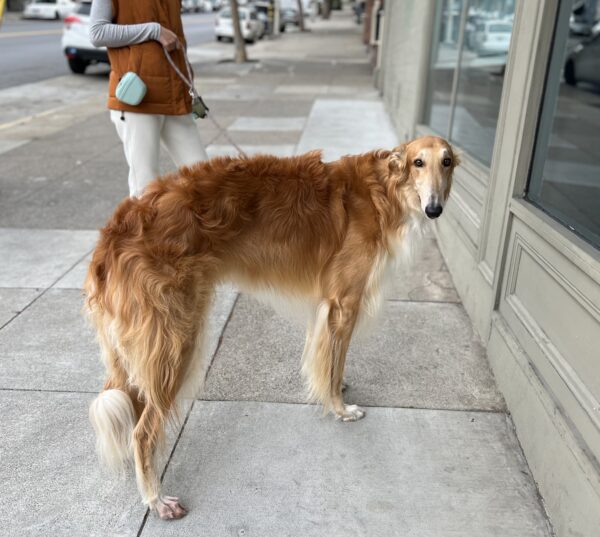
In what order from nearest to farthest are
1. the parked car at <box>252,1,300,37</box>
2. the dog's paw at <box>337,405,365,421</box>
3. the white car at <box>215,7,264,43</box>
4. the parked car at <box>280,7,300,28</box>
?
the dog's paw at <box>337,405,365,421</box>, the white car at <box>215,7,264,43</box>, the parked car at <box>252,1,300,37</box>, the parked car at <box>280,7,300,28</box>

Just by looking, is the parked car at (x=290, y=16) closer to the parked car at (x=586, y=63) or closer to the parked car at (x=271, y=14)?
the parked car at (x=271, y=14)

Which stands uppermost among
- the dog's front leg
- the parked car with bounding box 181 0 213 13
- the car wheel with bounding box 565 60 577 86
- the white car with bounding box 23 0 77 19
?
the parked car with bounding box 181 0 213 13

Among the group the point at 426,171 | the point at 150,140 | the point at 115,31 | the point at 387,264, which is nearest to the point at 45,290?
the point at 150,140

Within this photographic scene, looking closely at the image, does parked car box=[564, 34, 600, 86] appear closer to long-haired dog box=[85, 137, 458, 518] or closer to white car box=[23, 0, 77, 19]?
long-haired dog box=[85, 137, 458, 518]

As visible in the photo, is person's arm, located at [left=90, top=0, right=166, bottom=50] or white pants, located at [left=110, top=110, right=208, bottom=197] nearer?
person's arm, located at [left=90, top=0, right=166, bottom=50]

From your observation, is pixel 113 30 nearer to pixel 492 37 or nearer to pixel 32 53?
pixel 492 37

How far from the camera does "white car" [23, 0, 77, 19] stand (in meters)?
35.8

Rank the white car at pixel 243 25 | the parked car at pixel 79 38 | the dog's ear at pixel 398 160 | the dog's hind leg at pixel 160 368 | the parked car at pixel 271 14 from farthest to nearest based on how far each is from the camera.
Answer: the parked car at pixel 271 14 → the white car at pixel 243 25 → the parked car at pixel 79 38 → the dog's ear at pixel 398 160 → the dog's hind leg at pixel 160 368

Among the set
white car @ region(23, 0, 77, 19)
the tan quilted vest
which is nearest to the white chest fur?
the tan quilted vest

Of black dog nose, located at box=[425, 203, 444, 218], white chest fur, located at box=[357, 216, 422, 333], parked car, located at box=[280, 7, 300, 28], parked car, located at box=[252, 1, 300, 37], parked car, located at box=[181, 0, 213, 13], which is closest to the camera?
black dog nose, located at box=[425, 203, 444, 218]

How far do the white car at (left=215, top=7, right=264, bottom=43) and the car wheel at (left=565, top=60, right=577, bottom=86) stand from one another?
1039 inches

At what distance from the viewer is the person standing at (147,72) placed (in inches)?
145

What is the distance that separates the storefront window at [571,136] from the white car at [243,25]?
85.6 feet

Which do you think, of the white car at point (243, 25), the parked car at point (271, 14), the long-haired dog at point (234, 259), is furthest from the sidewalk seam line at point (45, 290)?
the parked car at point (271, 14)
